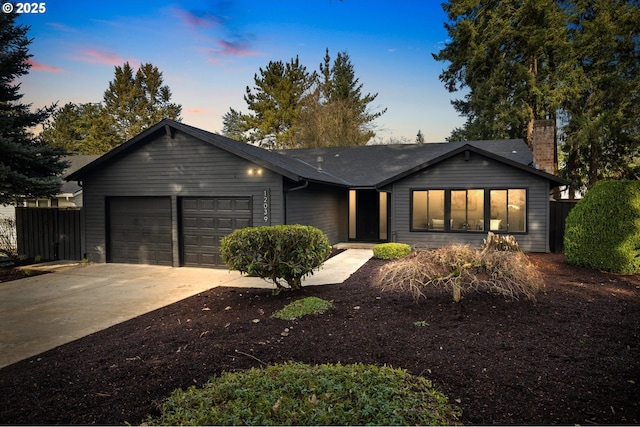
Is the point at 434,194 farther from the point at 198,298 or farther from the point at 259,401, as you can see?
the point at 259,401

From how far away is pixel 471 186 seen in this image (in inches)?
483

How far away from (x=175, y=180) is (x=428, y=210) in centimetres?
824

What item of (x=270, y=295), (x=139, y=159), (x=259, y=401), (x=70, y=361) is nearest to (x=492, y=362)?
(x=259, y=401)

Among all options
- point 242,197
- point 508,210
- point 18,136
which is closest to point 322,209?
point 242,197

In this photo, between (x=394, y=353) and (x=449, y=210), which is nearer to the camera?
(x=394, y=353)

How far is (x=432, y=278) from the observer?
539cm

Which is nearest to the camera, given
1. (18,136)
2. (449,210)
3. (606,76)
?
(18,136)

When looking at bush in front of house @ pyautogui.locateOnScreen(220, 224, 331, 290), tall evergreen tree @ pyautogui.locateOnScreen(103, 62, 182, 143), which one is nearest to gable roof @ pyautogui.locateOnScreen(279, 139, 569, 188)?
bush in front of house @ pyautogui.locateOnScreen(220, 224, 331, 290)

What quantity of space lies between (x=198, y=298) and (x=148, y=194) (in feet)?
16.7

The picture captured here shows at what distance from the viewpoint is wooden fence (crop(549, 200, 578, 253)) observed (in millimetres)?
12125

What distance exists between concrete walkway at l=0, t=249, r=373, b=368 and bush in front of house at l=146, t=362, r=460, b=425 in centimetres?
306

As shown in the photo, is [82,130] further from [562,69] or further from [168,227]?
[562,69]

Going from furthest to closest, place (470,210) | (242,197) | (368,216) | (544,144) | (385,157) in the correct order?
(385,157)
(368,216)
(544,144)
(470,210)
(242,197)

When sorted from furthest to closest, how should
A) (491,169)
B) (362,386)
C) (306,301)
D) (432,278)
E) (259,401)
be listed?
(491,169), (306,301), (432,278), (362,386), (259,401)
